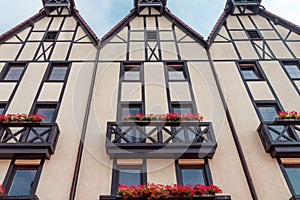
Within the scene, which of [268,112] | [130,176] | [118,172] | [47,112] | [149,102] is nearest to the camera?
[130,176]

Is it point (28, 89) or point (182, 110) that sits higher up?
point (28, 89)

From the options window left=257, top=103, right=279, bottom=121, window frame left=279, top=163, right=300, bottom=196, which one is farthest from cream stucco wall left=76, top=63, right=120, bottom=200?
window left=257, top=103, right=279, bottom=121

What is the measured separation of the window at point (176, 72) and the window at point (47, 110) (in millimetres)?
5633

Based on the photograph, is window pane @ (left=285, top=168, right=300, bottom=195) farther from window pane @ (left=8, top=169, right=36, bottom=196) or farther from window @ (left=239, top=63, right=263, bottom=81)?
window pane @ (left=8, top=169, right=36, bottom=196)

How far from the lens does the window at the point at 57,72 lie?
44.8 feet

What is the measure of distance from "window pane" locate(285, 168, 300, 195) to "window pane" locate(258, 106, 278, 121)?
2595mm

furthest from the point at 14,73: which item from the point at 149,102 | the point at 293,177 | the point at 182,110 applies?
the point at 293,177

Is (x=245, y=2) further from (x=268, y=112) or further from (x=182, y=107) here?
(x=182, y=107)

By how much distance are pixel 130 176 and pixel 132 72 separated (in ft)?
20.8

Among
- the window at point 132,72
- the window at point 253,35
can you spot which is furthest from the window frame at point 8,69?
the window at point 253,35

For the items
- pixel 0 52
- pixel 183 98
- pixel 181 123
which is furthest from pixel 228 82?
pixel 0 52

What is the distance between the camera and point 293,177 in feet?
31.1

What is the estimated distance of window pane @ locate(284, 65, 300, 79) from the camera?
1375cm

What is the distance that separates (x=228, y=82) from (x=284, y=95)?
8.12ft
